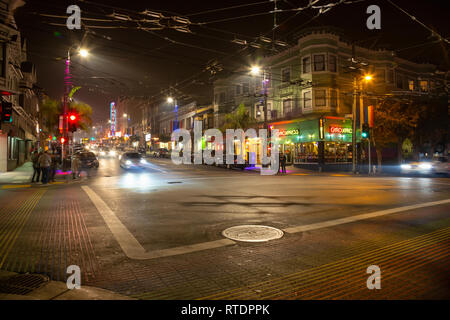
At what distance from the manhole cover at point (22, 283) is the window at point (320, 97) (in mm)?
31108

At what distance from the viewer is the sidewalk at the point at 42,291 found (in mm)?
3525

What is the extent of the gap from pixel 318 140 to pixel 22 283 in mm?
30471

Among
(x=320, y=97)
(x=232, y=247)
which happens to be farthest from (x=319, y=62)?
(x=232, y=247)

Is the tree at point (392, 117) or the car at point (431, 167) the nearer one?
the car at point (431, 167)

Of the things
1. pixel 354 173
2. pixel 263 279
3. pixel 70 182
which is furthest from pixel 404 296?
pixel 354 173

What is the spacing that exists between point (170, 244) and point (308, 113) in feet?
94.7

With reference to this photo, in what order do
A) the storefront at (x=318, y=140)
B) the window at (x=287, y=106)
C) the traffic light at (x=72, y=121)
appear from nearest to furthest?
the traffic light at (x=72, y=121)
the storefront at (x=318, y=140)
the window at (x=287, y=106)

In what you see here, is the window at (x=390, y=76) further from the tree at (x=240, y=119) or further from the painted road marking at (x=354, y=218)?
the painted road marking at (x=354, y=218)

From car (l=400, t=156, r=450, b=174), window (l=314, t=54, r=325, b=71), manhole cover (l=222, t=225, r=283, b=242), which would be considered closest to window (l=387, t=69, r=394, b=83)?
window (l=314, t=54, r=325, b=71)

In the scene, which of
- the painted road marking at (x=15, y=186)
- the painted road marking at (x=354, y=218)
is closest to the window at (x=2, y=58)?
the painted road marking at (x=15, y=186)

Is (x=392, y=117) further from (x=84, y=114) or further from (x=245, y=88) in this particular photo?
(x=84, y=114)

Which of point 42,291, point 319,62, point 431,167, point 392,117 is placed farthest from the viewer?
point 319,62

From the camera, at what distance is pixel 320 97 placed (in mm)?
31453
